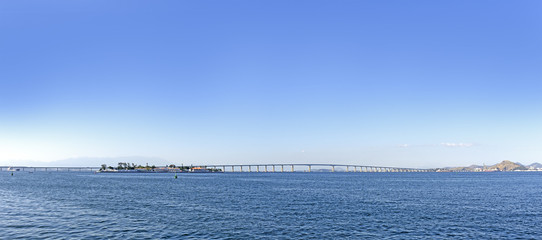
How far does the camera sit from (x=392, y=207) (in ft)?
199

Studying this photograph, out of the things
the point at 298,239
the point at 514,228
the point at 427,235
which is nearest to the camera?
the point at 298,239

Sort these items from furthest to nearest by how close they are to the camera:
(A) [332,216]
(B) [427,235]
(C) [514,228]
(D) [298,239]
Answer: (A) [332,216]
(C) [514,228]
(B) [427,235]
(D) [298,239]

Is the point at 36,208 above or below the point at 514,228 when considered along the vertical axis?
above

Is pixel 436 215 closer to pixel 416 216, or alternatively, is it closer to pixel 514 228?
pixel 416 216

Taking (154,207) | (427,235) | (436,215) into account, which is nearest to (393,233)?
(427,235)

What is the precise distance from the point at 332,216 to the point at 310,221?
6027 millimetres

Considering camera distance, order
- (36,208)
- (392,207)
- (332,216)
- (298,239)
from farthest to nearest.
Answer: (392,207) → (36,208) → (332,216) → (298,239)

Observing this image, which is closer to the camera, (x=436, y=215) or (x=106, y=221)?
(x=106, y=221)

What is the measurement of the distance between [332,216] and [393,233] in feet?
42.1

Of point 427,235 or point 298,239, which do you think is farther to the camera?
point 427,235

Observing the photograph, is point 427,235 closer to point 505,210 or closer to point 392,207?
point 392,207

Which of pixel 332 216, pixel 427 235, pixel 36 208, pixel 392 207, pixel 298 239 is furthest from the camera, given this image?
pixel 392 207

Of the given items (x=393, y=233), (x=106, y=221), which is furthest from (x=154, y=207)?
(x=393, y=233)

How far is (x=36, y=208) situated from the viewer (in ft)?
186
